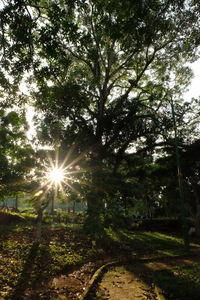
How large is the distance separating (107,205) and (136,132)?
39.5 feet

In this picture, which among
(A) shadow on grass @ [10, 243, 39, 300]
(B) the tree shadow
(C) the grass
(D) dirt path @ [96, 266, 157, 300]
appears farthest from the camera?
(B) the tree shadow

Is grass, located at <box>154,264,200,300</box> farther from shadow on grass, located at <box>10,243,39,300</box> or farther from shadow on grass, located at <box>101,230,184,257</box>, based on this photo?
shadow on grass, located at <box>10,243,39,300</box>

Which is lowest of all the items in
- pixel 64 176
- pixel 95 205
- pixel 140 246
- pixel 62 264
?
pixel 140 246

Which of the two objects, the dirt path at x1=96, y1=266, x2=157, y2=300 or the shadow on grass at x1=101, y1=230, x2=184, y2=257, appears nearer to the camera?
the dirt path at x1=96, y1=266, x2=157, y2=300

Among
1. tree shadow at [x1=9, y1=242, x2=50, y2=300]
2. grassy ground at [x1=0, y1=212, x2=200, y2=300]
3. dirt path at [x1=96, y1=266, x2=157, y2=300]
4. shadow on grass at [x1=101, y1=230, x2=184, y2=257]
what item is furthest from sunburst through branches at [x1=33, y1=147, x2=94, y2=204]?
shadow on grass at [x1=101, y1=230, x2=184, y2=257]

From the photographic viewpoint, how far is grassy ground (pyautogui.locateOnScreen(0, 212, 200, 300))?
582 cm

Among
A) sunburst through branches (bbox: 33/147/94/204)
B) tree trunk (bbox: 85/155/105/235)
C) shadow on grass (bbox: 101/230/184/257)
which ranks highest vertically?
sunburst through branches (bbox: 33/147/94/204)

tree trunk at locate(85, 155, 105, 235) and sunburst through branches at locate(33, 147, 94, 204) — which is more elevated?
sunburst through branches at locate(33, 147, 94, 204)

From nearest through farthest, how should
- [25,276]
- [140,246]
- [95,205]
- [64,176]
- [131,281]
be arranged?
[95,205]
[64,176]
[131,281]
[25,276]
[140,246]

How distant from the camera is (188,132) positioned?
16672mm

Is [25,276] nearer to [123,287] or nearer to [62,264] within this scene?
[62,264]

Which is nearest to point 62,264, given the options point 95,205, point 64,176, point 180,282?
point 180,282

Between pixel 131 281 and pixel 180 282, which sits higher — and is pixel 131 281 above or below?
below

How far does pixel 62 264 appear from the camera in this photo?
820 cm
